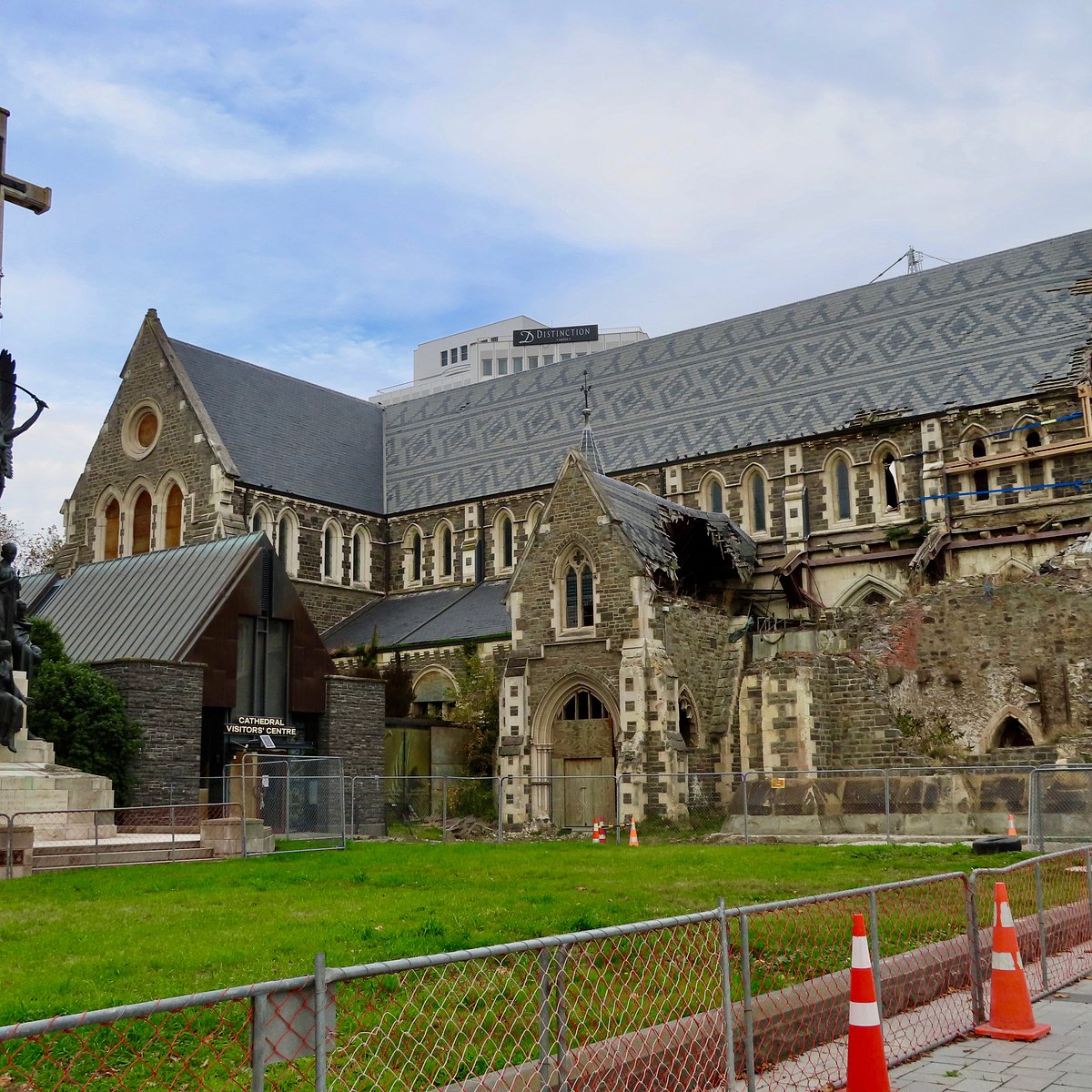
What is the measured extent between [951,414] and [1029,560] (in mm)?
4852

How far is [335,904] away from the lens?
12836mm

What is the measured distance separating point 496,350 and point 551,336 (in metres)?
7.71

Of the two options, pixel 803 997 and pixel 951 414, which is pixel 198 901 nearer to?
pixel 803 997

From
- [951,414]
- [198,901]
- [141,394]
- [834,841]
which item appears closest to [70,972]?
[198,901]

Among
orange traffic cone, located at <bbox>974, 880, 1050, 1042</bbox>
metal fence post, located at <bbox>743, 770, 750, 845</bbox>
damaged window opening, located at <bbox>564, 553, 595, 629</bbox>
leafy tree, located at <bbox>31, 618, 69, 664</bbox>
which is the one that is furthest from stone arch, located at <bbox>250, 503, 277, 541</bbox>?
orange traffic cone, located at <bbox>974, 880, 1050, 1042</bbox>

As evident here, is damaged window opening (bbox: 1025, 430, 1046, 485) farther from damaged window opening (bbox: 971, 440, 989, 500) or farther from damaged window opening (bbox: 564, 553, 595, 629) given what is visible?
damaged window opening (bbox: 564, 553, 595, 629)

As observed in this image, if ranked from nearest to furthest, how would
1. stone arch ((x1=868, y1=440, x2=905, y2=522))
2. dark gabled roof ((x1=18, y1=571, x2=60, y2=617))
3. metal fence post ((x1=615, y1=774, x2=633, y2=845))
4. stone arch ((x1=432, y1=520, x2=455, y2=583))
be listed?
1. metal fence post ((x1=615, y1=774, x2=633, y2=845))
2. dark gabled roof ((x1=18, y1=571, x2=60, y2=617))
3. stone arch ((x1=868, y1=440, x2=905, y2=522))
4. stone arch ((x1=432, y1=520, x2=455, y2=583))

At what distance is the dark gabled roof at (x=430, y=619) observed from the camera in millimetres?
39938

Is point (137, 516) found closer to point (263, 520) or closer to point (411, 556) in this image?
point (263, 520)

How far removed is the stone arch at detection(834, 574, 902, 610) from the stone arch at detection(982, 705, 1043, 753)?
827 centimetres

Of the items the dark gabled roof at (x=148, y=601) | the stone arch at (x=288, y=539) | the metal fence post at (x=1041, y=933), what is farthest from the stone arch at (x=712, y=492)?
the metal fence post at (x=1041, y=933)

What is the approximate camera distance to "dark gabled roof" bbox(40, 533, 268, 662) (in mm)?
29203

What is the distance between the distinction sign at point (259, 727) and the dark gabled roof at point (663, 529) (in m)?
9.54

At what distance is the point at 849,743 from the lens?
2856 centimetres
